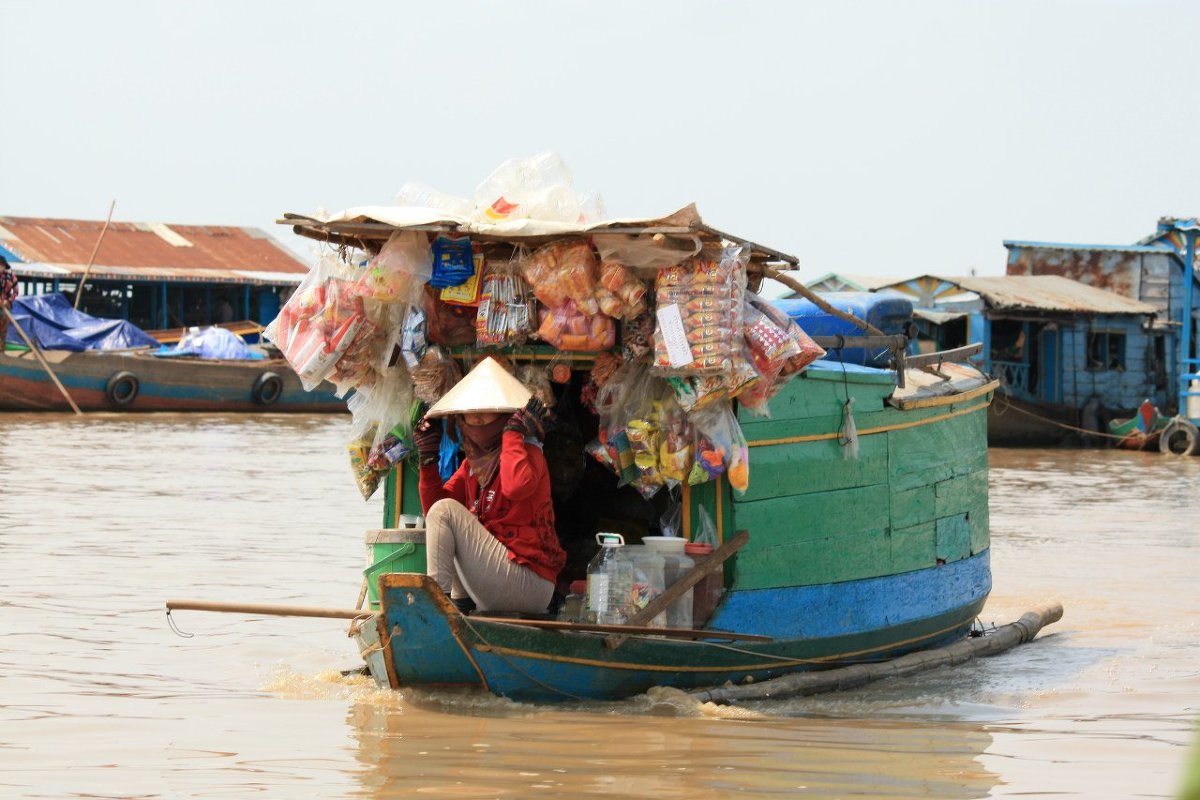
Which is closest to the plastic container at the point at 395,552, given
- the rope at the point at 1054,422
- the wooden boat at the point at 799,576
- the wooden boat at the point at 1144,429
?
the wooden boat at the point at 799,576

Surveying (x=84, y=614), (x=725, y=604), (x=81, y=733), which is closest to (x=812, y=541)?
(x=725, y=604)

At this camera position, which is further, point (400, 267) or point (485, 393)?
point (400, 267)

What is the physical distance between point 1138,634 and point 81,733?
5.13 metres

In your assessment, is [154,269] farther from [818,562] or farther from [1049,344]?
[818,562]

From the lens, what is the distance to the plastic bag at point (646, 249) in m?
5.11

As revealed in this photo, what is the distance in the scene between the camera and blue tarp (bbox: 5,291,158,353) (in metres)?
23.3

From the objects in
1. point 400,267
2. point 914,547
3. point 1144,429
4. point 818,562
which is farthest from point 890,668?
point 1144,429

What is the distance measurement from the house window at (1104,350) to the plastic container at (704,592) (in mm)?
19339

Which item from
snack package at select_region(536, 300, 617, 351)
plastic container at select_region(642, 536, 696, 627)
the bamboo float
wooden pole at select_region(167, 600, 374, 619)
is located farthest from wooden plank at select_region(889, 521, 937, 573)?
wooden pole at select_region(167, 600, 374, 619)

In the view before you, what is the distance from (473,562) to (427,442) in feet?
2.34

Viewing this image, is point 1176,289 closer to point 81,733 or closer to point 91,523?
point 91,523

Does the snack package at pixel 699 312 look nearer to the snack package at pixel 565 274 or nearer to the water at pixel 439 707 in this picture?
the snack package at pixel 565 274

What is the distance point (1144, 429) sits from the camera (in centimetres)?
2142

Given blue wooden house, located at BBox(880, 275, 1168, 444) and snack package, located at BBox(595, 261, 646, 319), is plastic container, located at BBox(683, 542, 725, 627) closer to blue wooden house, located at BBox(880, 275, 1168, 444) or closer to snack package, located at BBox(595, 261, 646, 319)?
snack package, located at BBox(595, 261, 646, 319)
